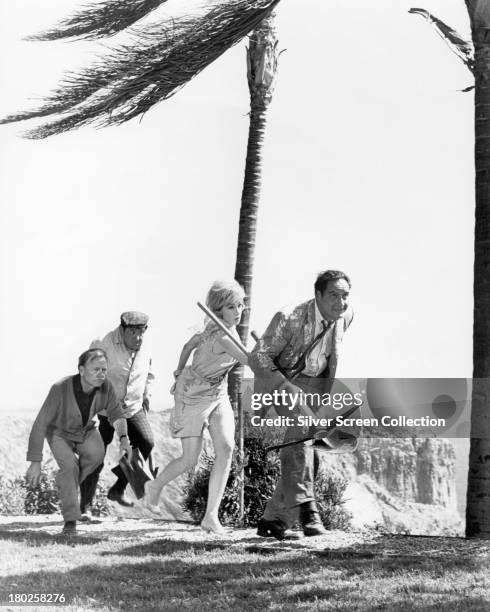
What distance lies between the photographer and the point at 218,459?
773cm

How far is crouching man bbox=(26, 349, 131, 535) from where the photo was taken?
7.97 meters

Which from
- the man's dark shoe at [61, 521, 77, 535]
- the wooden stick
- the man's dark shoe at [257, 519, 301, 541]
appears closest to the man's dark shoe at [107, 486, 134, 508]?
the man's dark shoe at [61, 521, 77, 535]

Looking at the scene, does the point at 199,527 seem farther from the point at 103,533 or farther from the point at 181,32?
the point at 181,32

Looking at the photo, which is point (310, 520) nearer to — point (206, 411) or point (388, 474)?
point (206, 411)

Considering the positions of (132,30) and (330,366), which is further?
(132,30)

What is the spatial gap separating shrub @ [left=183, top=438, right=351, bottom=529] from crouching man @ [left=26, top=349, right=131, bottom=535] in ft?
3.79

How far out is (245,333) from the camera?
33.5 ft

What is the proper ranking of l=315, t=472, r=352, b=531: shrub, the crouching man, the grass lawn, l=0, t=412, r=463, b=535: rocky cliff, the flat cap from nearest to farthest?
the grass lawn < the crouching man < the flat cap < l=315, t=472, r=352, b=531: shrub < l=0, t=412, r=463, b=535: rocky cliff

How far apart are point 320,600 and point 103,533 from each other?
2.87 m

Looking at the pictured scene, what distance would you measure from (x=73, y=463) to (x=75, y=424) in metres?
0.30

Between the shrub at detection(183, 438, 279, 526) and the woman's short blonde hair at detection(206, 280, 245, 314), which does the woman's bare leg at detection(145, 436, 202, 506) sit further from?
the shrub at detection(183, 438, 279, 526)

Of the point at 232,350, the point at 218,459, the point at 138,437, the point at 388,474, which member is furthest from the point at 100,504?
the point at 388,474

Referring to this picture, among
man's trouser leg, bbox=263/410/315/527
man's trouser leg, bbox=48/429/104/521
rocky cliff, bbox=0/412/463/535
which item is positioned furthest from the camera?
rocky cliff, bbox=0/412/463/535

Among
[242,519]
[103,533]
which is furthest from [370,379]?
[103,533]
